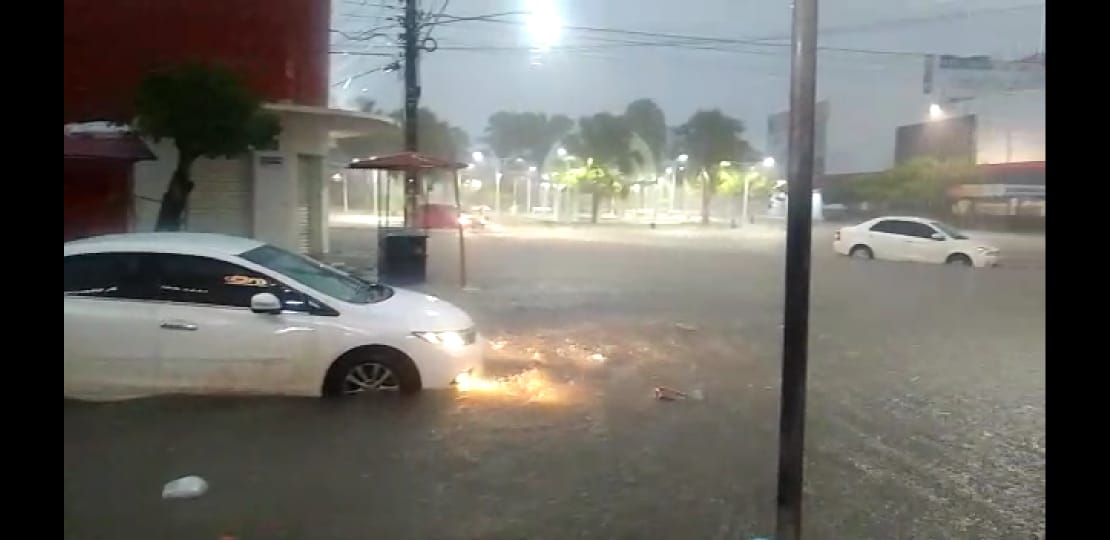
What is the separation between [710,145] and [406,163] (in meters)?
16.1

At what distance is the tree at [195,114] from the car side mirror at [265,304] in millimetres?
8179

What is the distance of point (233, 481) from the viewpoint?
5.35 meters

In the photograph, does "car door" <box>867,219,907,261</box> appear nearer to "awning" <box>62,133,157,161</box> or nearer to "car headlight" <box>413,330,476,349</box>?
"awning" <box>62,133,157,161</box>

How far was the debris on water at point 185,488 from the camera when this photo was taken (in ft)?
16.7

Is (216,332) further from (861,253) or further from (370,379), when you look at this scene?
(861,253)

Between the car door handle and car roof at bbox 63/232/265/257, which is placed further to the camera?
car roof at bbox 63/232/265/257

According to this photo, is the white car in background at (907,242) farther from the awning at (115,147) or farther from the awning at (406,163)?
the awning at (115,147)

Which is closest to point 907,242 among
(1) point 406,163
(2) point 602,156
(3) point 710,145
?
(3) point 710,145

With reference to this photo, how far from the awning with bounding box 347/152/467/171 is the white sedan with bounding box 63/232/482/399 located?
7.33 m

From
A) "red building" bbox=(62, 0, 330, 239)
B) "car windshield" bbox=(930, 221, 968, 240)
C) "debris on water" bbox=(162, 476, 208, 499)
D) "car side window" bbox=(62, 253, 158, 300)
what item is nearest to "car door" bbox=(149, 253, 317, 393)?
"car side window" bbox=(62, 253, 158, 300)

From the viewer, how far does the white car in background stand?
20.1 m

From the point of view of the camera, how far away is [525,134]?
26500 millimetres
